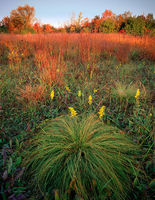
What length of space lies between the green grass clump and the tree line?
11.2 feet

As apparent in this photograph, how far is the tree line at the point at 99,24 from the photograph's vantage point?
12.3 feet

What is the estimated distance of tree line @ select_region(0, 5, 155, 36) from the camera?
375cm

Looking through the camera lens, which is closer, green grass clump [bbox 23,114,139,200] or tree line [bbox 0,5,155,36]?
green grass clump [bbox 23,114,139,200]

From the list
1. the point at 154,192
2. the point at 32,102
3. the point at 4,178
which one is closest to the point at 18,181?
the point at 4,178

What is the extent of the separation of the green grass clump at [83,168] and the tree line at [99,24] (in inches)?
135

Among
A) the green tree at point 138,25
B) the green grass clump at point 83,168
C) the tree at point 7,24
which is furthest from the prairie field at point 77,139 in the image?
the tree at point 7,24

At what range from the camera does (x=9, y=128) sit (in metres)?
1.71

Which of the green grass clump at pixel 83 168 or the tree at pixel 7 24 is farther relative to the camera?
the tree at pixel 7 24

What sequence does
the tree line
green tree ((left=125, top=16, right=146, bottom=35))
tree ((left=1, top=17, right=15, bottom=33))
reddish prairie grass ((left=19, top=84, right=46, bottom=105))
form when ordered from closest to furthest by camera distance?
reddish prairie grass ((left=19, top=84, right=46, bottom=105)) < the tree line < green tree ((left=125, top=16, right=146, bottom=35)) < tree ((left=1, top=17, right=15, bottom=33))

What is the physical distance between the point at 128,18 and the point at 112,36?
6019mm

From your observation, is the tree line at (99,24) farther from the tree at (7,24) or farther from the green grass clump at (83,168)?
the green grass clump at (83,168)

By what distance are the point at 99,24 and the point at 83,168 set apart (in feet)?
15.0

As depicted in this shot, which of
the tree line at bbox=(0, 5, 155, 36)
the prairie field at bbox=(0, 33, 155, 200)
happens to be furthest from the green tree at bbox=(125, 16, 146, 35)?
the prairie field at bbox=(0, 33, 155, 200)

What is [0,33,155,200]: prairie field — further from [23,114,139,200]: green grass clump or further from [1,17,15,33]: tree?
[1,17,15,33]: tree
